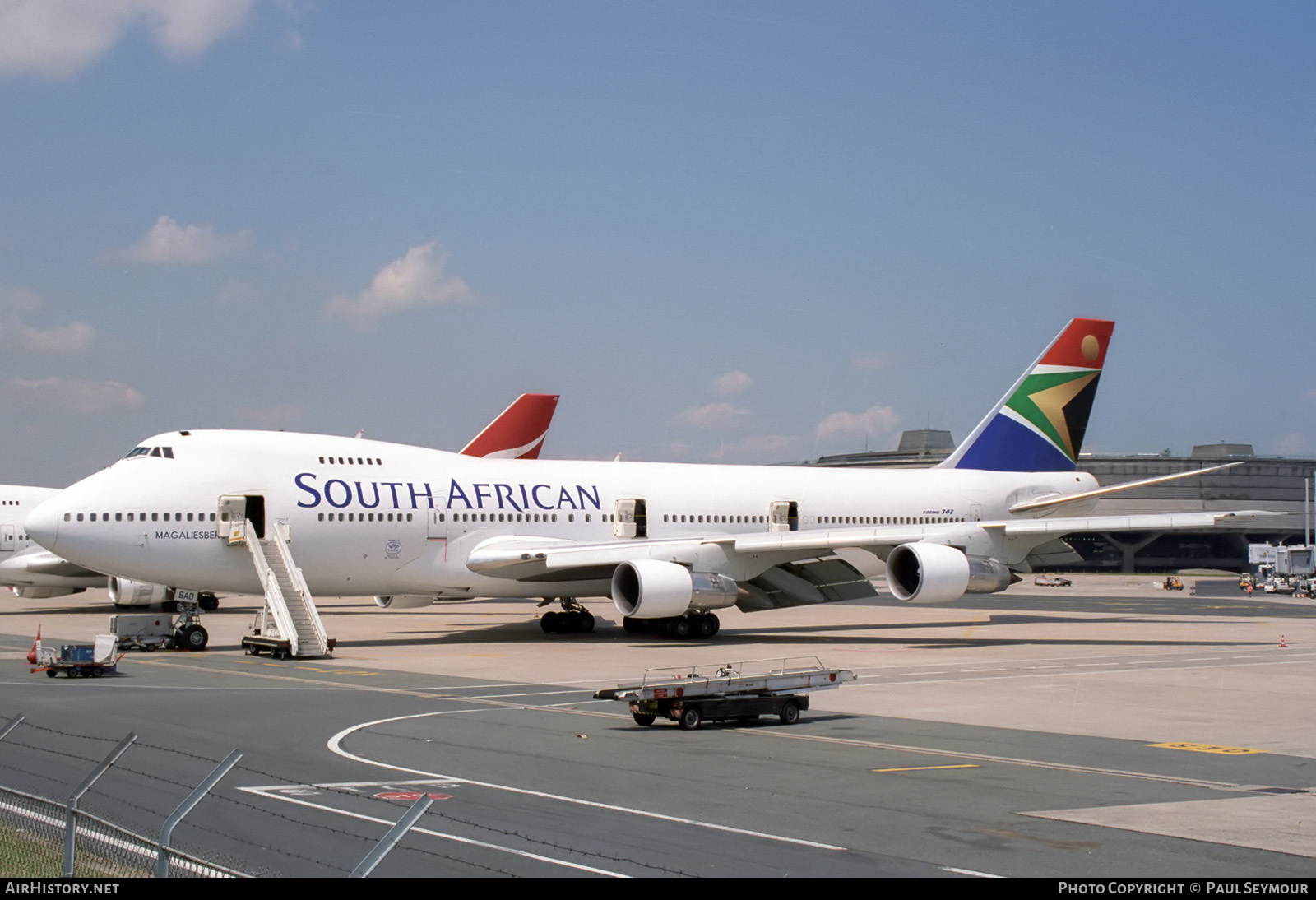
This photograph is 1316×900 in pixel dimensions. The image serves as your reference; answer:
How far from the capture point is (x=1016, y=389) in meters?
49.4

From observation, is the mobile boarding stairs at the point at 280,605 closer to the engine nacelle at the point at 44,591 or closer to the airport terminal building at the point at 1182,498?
the engine nacelle at the point at 44,591

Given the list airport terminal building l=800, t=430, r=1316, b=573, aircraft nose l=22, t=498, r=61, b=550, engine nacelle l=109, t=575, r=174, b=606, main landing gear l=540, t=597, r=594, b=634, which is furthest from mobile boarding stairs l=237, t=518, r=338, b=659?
airport terminal building l=800, t=430, r=1316, b=573

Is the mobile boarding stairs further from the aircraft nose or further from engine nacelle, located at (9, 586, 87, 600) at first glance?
engine nacelle, located at (9, 586, 87, 600)

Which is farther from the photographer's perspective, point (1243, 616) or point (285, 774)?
point (1243, 616)

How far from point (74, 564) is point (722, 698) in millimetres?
32636

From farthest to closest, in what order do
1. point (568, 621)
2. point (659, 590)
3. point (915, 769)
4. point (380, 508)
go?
point (568, 621)
point (380, 508)
point (659, 590)
point (915, 769)

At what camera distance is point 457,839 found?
490 inches

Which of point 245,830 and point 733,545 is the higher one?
point 733,545

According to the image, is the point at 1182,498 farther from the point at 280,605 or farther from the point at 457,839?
the point at 457,839

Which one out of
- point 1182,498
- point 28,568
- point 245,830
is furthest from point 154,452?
point 1182,498

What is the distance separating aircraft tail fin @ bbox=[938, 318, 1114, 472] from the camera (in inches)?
1928

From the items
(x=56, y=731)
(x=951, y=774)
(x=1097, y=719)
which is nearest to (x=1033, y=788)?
(x=951, y=774)

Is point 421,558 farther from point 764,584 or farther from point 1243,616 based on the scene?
point 1243,616
